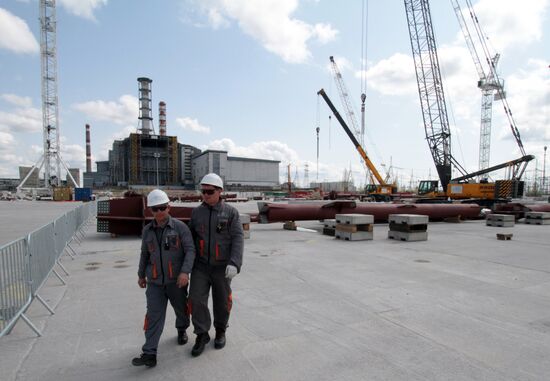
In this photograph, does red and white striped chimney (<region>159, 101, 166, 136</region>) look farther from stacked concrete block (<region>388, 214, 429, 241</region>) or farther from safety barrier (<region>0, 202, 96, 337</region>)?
safety barrier (<region>0, 202, 96, 337</region>)

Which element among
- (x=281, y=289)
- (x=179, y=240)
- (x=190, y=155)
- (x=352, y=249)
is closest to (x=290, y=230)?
(x=352, y=249)

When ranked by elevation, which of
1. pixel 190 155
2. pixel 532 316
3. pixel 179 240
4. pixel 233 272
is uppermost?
pixel 190 155

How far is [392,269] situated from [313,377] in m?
4.05

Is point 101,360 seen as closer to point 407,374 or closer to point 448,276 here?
point 407,374

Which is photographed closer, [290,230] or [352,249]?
[352,249]

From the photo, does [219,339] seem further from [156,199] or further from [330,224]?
[330,224]

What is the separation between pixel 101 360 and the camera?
2.88m

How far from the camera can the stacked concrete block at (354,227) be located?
30.9ft

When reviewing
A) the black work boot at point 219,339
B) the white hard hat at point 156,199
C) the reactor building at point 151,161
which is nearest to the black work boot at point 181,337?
the black work boot at point 219,339

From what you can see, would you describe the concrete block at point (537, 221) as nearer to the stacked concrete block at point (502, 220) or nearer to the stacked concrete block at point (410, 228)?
the stacked concrete block at point (502, 220)

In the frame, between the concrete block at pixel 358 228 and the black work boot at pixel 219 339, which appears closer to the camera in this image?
the black work boot at pixel 219 339

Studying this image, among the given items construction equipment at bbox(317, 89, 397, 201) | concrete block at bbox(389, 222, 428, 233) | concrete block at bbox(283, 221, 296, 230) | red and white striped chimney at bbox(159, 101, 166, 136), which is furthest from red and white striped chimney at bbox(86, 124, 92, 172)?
concrete block at bbox(389, 222, 428, 233)

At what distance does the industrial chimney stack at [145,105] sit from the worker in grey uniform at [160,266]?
7998cm

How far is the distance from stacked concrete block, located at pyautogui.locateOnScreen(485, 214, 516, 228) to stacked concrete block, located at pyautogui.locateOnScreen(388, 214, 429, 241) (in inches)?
245
